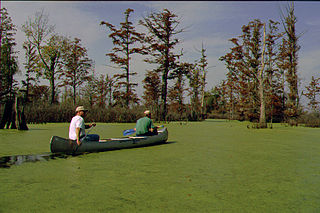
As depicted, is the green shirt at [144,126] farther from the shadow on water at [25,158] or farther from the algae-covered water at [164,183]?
the shadow on water at [25,158]

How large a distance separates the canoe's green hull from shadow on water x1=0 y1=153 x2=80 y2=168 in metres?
0.17

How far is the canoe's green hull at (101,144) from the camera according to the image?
6.88 metres

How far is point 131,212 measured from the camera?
3211mm

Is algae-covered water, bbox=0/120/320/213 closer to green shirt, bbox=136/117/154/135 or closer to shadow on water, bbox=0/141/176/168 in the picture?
shadow on water, bbox=0/141/176/168

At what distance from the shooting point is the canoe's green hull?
271 inches

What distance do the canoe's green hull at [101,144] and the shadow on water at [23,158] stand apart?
0.17m

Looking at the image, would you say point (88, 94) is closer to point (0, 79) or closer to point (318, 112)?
point (0, 79)

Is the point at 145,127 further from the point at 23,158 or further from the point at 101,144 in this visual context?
the point at 23,158

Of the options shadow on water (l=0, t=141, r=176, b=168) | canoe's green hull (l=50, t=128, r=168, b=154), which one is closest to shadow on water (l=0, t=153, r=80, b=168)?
shadow on water (l=0, t=141, r=176, b=168)


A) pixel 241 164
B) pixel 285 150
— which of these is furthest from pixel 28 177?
pixel 285 150

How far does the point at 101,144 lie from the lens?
25.1ft

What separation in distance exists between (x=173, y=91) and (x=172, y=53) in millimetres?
5580

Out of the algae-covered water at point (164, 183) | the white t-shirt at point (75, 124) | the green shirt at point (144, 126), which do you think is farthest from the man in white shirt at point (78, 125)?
the green shirt at point (144, 126)

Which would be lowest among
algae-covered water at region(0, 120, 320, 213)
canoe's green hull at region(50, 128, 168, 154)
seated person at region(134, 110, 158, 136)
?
algae-covered water at region(0, 120, 320, 213)
